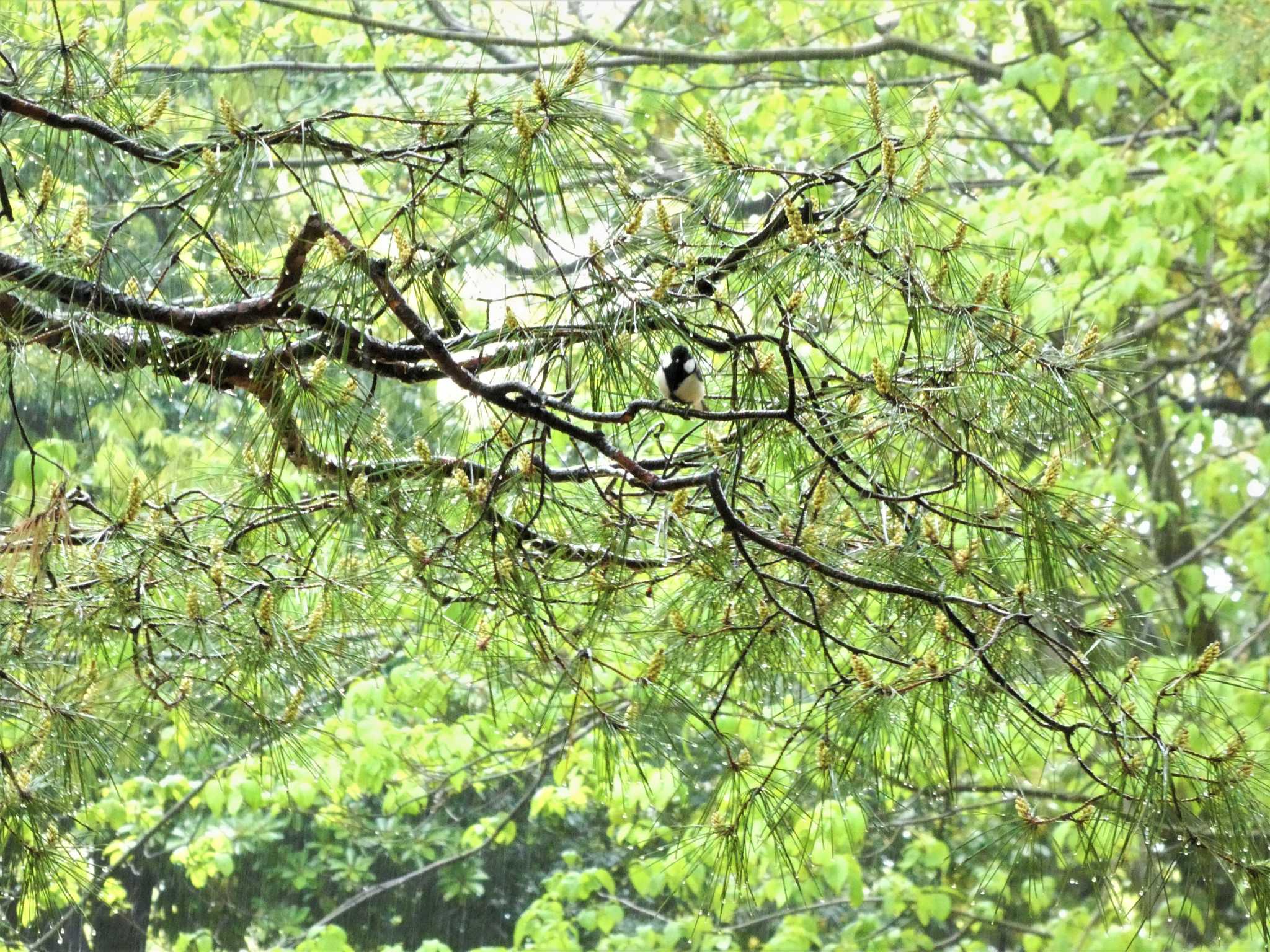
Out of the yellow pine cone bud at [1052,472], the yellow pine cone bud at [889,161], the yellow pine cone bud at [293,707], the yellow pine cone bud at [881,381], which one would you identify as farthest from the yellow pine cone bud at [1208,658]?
the yellow pine cone bud at [293,707]

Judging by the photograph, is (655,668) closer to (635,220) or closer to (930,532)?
(930,532)

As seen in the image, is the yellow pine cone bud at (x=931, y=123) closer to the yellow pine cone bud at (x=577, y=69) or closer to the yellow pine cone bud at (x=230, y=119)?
the yellow pine cone bud at (x=577, y=69)

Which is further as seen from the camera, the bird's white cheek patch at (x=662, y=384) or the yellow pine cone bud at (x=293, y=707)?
the yellow pine cone bud at (x=293, y=707)

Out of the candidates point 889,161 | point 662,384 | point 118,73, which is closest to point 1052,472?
point 889,161

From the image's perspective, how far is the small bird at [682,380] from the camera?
3.61 ft

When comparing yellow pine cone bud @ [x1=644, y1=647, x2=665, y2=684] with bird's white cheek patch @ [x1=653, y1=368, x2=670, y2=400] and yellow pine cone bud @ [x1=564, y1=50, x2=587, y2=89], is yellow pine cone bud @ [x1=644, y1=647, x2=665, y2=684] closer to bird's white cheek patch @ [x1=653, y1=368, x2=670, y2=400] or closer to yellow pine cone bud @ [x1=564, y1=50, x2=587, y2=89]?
bird's white cheek patch @ [x1=653, y1=368, x2=670, y2=400]

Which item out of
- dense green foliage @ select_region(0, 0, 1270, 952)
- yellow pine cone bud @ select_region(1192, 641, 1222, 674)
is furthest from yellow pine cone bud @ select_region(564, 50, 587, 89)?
yellow pine cone bud @ select_region(1192, 641, 1222, 674)

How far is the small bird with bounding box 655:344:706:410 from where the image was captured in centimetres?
110

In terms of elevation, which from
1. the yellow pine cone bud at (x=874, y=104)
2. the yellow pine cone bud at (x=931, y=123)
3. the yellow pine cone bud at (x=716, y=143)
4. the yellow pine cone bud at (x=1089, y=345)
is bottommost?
the yellow pine cone bud at (x=1089, y=345)

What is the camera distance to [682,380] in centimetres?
111

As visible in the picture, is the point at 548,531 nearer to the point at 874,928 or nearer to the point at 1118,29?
the point at 874,928

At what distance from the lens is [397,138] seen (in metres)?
1.07

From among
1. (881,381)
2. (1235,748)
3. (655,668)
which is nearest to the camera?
(881,381)

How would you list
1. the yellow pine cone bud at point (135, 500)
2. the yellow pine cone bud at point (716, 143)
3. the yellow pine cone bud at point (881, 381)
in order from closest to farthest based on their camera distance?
the yellow pine cone bud at point (881, 381) → the yellow pine cone bud at point (716, 143) → the yellow pine cone bud at point (135, 500)
